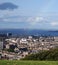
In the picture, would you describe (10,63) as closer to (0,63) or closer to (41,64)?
(0,63)

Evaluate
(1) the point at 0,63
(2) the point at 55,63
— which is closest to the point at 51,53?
(2) the point at 55,63

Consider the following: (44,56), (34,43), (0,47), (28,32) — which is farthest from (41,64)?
(28,32)

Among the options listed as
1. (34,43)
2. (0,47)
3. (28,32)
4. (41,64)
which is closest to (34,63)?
(41,64)

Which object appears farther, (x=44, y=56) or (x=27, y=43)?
(x=27, y=43)

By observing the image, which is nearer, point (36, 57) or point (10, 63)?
point (10, 63)

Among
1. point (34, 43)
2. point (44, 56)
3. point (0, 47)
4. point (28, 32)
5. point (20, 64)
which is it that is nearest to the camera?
point (20, 64)

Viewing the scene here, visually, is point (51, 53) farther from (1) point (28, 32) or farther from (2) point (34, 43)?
(1) point (28, 32)

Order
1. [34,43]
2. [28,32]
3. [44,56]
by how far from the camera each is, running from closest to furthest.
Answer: [44,56] → [34,43] → [28,32]

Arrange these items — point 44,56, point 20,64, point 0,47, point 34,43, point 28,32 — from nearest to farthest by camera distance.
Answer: point 20,64
point 44,56
point 0,47
point 34,43
point 28,32
